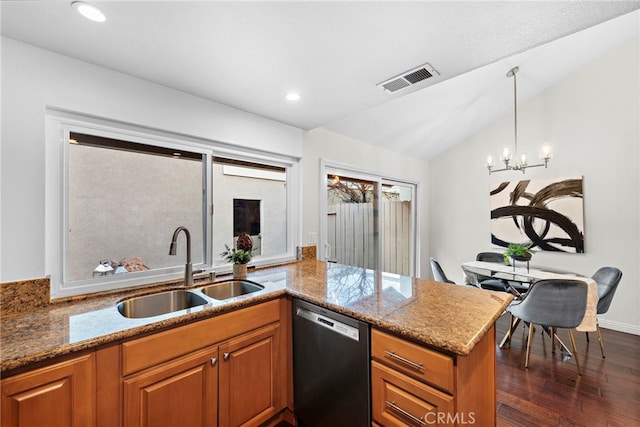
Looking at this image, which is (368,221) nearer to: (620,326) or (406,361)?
(406,361)

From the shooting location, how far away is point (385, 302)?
1477 millimetres

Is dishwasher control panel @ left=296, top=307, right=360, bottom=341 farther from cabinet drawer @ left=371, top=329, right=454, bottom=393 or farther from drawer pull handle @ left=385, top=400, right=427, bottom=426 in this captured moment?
drawer pull handle @ left=385, top=400, right=427, bottom=426

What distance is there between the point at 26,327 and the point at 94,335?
0.38m

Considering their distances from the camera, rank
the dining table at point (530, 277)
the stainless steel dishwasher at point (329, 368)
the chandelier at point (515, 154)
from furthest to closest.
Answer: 1. the chandelier at point (515, 154)
2. the dining table at point (530, 277)
3. the stainless steel dishwasher at point (329, 368)

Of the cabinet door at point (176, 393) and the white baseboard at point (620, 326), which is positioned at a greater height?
the cabinet door at point (176, 393)

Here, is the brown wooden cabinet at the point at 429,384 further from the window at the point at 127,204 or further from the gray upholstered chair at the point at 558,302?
the window at the point at 127,204

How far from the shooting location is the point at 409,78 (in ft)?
5.73

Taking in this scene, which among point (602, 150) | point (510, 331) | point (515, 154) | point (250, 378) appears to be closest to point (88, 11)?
point (250, 378)

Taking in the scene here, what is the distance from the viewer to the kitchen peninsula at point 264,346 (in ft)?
3.40

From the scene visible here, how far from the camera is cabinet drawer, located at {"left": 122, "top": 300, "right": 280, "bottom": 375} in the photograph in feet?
3.79

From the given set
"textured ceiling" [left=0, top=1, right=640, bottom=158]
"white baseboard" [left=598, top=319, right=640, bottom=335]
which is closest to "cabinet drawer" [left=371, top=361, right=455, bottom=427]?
"textured ceiling" [left=0, top=1, right=640, bottom=158]

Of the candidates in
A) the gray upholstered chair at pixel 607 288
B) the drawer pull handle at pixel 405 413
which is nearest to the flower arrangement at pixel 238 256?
the drawer pull handle at pixel 405 413

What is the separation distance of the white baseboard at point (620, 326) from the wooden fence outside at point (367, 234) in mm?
2349

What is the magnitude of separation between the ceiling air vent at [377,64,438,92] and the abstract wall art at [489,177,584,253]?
2987 mm
